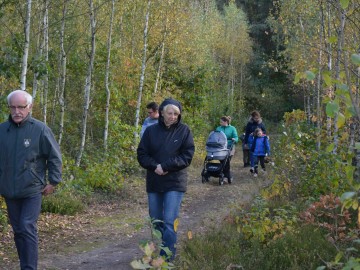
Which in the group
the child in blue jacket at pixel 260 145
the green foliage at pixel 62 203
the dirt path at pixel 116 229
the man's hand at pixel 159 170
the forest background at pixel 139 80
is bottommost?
the dirt path at pixel 116 229

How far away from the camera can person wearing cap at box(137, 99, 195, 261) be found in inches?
254

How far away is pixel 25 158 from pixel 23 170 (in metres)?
0.13

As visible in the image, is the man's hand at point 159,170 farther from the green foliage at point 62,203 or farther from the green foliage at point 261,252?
the green foliage at point 62,203

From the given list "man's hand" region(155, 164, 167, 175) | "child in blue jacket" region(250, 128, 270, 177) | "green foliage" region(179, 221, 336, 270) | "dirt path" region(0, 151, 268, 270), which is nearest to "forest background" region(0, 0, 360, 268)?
"dirt path" region(0, 151, 268, 270)

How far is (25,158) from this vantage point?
584 cm

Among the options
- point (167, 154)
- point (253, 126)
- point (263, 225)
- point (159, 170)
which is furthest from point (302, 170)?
point (253, 126)

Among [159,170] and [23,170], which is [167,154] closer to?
[159,170]

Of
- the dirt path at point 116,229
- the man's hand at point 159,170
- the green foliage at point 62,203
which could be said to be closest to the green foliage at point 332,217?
the dirt path at point 116,229

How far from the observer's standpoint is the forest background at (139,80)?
7.88 m

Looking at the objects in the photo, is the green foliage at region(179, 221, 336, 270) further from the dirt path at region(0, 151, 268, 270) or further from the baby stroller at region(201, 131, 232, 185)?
the baby stroller at region(201, 131, 232, 185)

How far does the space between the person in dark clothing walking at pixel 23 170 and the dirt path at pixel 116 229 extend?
113 centimetres

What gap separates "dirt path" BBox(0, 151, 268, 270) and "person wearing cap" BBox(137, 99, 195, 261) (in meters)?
0.47

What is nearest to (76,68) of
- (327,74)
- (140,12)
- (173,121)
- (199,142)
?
(140,12)

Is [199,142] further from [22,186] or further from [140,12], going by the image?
[22,186]
